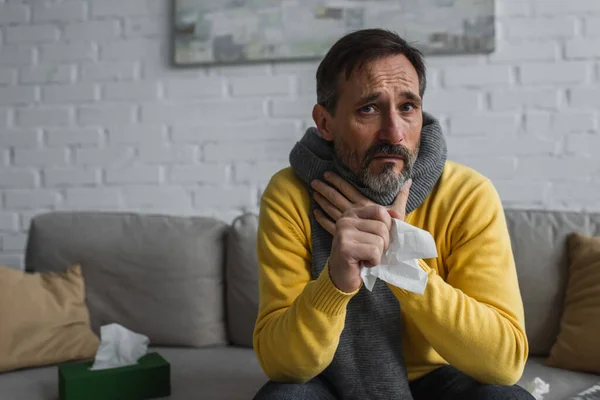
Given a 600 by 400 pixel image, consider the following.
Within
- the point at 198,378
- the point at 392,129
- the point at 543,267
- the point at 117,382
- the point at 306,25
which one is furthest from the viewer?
the point at 306,25

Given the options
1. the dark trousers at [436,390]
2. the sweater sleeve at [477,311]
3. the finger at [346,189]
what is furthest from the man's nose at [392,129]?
the dark trousers at [436,390]

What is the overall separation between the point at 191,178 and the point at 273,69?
1.60ft

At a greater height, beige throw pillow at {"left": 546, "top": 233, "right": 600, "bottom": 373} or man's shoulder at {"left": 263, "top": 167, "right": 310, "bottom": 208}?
man's shoulder at {"left": 263, "top": 167, "right": 310, "bottom": 208}

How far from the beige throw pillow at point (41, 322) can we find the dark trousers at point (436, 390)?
821 mm

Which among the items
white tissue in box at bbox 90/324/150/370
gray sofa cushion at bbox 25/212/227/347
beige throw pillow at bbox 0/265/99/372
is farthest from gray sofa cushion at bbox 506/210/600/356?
beige throw pillow at bbox 0/265/99/372

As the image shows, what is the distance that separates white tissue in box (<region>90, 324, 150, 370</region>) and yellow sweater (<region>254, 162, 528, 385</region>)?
46cm

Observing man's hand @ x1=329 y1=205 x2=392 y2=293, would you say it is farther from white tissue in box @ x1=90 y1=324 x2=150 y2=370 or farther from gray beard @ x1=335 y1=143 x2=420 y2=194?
white tissue in box @ x1=90 y1=324 x2=150 y2=370

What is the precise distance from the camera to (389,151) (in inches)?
48.8

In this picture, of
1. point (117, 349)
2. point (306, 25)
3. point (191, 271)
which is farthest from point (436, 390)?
point (306, 25)

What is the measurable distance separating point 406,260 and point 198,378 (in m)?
0.80

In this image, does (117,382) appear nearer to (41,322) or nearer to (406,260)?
(41,322)

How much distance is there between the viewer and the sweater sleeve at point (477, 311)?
1.14 m

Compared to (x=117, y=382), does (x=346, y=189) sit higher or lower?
higher

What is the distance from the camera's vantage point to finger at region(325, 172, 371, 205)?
1291 millimetres
